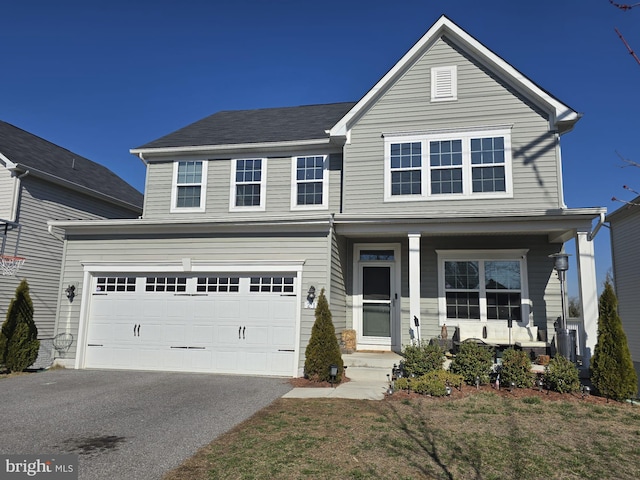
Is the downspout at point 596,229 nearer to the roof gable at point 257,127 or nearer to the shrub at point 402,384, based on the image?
the shrub at point 402,384

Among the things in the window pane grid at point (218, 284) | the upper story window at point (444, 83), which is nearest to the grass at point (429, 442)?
the window pane grid at point (218, 284)

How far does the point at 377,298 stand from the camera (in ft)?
39.1

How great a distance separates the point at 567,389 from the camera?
771 cm

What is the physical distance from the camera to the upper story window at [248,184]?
1273 centimetres

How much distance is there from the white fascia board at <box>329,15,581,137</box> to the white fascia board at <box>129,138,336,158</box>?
0.84 metres

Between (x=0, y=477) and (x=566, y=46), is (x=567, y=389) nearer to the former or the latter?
(x=566, y=46)

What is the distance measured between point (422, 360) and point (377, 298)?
340 cm

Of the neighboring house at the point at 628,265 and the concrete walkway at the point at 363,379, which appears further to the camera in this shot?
the neighboring house at the point at 628,265

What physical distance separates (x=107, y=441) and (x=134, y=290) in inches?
253

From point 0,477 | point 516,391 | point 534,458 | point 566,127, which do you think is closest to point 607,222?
point 566,127

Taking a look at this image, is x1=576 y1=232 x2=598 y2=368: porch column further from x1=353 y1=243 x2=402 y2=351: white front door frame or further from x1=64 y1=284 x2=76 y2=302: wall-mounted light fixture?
x1=64 y1=284 x2=76 y2=302: wall-mounted light fixture

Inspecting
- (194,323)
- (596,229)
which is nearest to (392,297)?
(596,229)

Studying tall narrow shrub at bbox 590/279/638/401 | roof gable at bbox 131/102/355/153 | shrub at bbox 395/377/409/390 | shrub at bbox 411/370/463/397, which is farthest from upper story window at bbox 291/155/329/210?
tall narrow shrub at bbox 590/279/638/401

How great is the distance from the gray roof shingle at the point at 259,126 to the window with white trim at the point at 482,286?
17.2 ft
